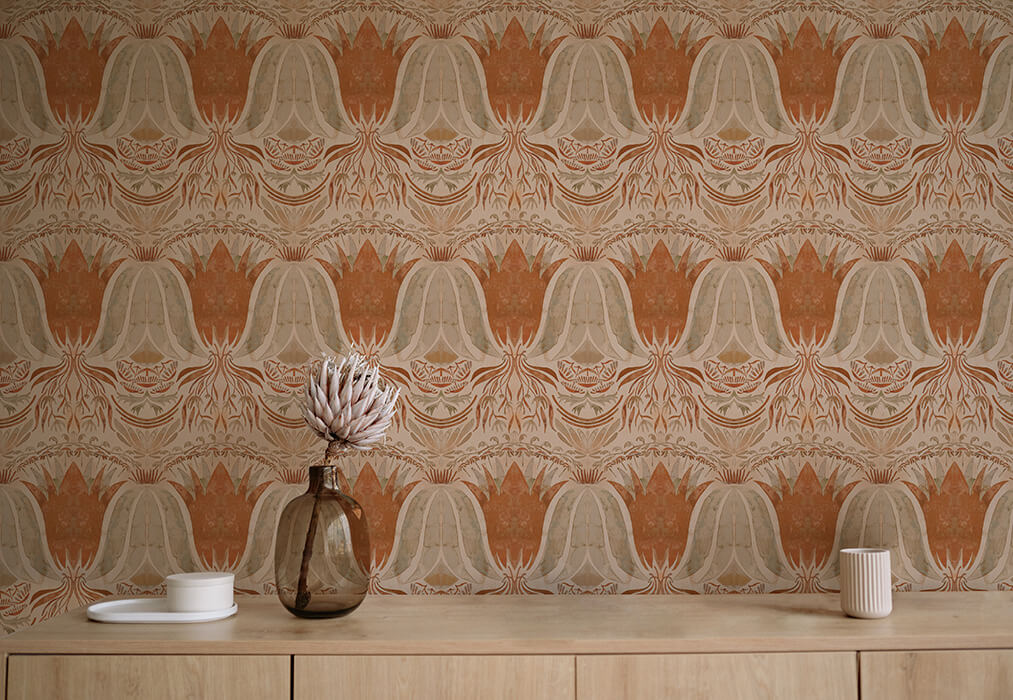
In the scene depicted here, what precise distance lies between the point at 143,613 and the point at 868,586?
4.46 feet

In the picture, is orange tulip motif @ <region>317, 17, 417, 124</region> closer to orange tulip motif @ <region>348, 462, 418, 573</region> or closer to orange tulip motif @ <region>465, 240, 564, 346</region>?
orange tulip motif @ <region>465, 240, 564, 346</region>

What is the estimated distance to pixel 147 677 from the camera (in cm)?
144

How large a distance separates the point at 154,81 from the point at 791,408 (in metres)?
1.62

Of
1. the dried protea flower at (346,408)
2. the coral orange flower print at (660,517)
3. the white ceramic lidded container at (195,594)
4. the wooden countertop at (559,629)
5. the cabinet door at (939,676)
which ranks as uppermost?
the dried protea flower at (346,408)

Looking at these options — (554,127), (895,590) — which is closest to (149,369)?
(554,127)

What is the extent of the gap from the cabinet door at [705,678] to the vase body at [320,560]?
1.51ft

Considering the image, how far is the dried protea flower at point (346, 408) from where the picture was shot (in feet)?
5.43

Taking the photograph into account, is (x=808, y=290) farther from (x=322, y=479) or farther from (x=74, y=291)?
(x=74, y=291)

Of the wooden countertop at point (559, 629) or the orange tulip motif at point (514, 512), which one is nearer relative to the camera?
the wooden countertop at point (559, 629)

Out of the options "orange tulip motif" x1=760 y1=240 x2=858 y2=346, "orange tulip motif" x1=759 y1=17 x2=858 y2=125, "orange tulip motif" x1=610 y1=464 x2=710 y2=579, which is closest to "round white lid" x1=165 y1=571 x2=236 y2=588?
"orange tulip motif" x1=610 y1=464 x2=710 y2=579

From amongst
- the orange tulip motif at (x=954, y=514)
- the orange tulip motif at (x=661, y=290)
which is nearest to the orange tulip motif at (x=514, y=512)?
the orange tulip motif at (x=661, y=290)

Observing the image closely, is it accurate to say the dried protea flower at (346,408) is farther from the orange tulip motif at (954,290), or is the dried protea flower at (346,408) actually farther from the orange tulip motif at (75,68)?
the orange tulip motif at (954,290)

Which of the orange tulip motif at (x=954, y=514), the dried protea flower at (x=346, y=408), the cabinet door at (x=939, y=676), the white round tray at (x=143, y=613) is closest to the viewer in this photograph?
the cabinet door at (x=939, y=676)

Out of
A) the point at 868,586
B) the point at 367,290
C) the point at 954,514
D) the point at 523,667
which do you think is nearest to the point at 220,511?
the point at 367,290
